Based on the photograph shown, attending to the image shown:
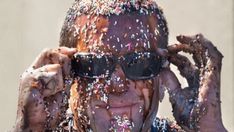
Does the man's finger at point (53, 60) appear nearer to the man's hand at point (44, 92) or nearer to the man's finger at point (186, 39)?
the man's hand at point (44, 92)

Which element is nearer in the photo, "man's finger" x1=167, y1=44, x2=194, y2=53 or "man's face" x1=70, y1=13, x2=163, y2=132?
"man's face" x1=70, y1=13, x2=163, y2=132

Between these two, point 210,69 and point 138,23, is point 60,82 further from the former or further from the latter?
point 210,69

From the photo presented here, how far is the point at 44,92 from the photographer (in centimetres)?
289

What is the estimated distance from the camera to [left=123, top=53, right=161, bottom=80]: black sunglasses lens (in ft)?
9.52

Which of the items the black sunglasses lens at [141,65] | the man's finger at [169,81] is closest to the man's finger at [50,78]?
the black sunglasses lens at [141,65]

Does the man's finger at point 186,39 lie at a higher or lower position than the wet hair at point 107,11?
lower

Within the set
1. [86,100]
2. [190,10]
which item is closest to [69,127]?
[86,100]

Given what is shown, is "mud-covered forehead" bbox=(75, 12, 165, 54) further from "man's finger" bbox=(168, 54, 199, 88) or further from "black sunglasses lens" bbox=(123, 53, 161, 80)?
"man's finger" bbox=(168, 54, 199, 88)

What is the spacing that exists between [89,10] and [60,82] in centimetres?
33

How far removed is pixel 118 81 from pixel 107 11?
29 centimetres

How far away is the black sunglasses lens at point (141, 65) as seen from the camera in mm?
2902

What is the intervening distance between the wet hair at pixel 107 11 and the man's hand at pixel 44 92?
122 mm

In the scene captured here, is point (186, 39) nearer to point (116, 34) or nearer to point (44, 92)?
point (116, 34)

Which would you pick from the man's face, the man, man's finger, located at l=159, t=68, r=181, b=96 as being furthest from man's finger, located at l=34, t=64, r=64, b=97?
man's finger, located at l=159, t=68, r=181, b=96
